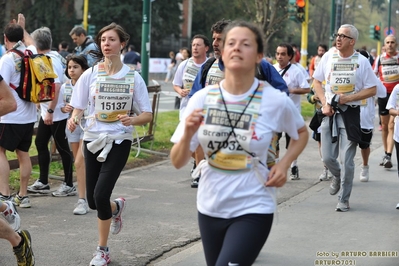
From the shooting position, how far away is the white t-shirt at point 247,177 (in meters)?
4.17

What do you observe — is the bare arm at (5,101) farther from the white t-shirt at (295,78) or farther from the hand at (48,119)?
the white t-shirt at (295,78)

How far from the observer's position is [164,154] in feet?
44.2

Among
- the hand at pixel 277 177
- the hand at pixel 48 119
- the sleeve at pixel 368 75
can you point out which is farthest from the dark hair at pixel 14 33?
the hand at pixel 277 177

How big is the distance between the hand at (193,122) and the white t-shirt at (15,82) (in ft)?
15.1

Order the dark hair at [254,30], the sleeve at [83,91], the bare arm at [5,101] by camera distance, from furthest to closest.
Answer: the sleeve at [83,91] < the bare arm at [5,101] < the dark hair at [254,30]

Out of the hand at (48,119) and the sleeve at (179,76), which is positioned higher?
the sleeve at (179,76)

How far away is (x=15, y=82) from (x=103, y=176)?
259cm

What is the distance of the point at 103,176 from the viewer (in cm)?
637

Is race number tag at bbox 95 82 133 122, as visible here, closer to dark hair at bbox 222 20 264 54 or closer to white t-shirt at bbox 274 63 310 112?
dark hair at bbox 222 20 264 54

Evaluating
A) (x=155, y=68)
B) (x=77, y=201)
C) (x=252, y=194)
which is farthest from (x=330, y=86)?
(x=155, y=68)

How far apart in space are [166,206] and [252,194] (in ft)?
16.3

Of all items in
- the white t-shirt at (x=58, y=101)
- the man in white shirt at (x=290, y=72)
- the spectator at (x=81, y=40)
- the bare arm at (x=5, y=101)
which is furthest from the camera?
the spectator at (x=81, y=40)

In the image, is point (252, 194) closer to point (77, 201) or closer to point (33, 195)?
point (77, 201)

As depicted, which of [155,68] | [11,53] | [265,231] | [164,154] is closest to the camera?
[265,231]
